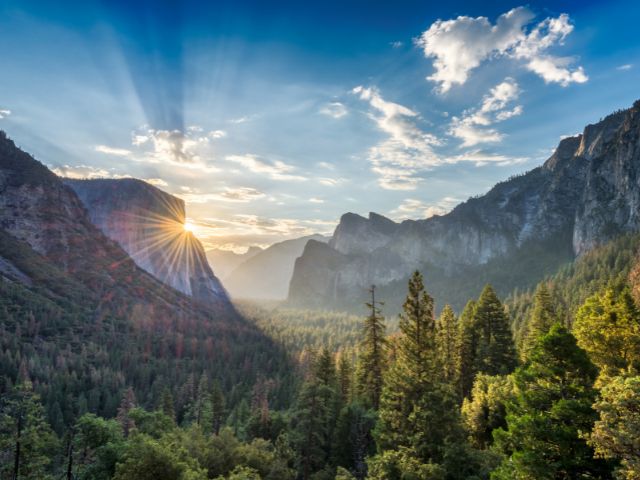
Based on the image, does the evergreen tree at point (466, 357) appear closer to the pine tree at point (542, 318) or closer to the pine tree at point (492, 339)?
the pine tree at point (492, 339)

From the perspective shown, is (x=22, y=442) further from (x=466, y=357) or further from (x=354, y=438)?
(x=466, y=357)

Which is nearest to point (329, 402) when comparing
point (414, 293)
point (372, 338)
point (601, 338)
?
point (372, 338)

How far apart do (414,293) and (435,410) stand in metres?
7.62

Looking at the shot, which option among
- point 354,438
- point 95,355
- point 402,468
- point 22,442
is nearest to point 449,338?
point 354,438

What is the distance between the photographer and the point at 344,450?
120 feet

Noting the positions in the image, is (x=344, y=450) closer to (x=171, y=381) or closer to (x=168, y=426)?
(x=168, y=426)

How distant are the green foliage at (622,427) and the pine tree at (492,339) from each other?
28.9 m

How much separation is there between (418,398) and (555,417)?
9.63m

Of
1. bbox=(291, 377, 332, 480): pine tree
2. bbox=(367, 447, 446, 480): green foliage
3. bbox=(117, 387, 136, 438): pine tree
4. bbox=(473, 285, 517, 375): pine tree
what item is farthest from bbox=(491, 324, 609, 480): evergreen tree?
bbox=(117, 387, 136, 438): pine tree

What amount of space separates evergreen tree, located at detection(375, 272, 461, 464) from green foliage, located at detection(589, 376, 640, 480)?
356 inches

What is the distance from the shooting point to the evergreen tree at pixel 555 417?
1363 centimetres

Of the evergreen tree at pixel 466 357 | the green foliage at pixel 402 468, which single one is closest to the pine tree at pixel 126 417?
the green foliage at pixel 402 468

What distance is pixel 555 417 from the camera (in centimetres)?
1407

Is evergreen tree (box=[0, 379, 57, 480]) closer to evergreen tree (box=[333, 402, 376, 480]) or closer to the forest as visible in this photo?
the forest
